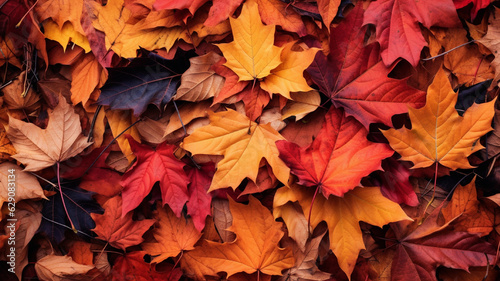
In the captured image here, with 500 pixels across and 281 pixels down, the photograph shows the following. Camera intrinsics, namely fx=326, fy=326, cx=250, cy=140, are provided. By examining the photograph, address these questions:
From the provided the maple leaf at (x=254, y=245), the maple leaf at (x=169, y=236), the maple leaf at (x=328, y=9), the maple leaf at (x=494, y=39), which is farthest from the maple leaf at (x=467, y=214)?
the maple leaf at (x=169, y=236)

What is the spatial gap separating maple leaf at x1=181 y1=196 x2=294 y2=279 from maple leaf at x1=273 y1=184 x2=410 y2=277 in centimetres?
7

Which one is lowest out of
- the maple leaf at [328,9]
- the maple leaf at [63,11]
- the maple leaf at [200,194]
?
the maple leaf at [200,194]

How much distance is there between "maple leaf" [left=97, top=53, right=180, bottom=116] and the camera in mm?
966

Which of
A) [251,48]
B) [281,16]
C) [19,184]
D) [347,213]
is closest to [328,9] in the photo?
[281,16]

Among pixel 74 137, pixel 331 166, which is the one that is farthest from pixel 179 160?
pixel 331 166

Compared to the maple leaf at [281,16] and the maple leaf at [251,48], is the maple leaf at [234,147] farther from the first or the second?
the maple leaf at [281,16]

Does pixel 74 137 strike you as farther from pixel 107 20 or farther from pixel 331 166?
pixel 331 166

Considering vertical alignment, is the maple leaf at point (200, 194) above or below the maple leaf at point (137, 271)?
above

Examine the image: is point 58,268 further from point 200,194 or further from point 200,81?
point 200,81

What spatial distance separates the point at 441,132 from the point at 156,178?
2.65ft

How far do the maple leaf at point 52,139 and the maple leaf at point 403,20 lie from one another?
3.01 feet

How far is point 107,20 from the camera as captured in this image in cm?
101

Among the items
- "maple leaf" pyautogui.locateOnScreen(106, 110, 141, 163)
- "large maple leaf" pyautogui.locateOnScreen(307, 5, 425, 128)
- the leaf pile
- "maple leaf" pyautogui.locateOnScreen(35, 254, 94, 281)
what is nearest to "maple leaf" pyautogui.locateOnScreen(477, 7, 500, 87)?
the leaf pile

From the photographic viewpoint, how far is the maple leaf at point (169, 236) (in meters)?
1.00
